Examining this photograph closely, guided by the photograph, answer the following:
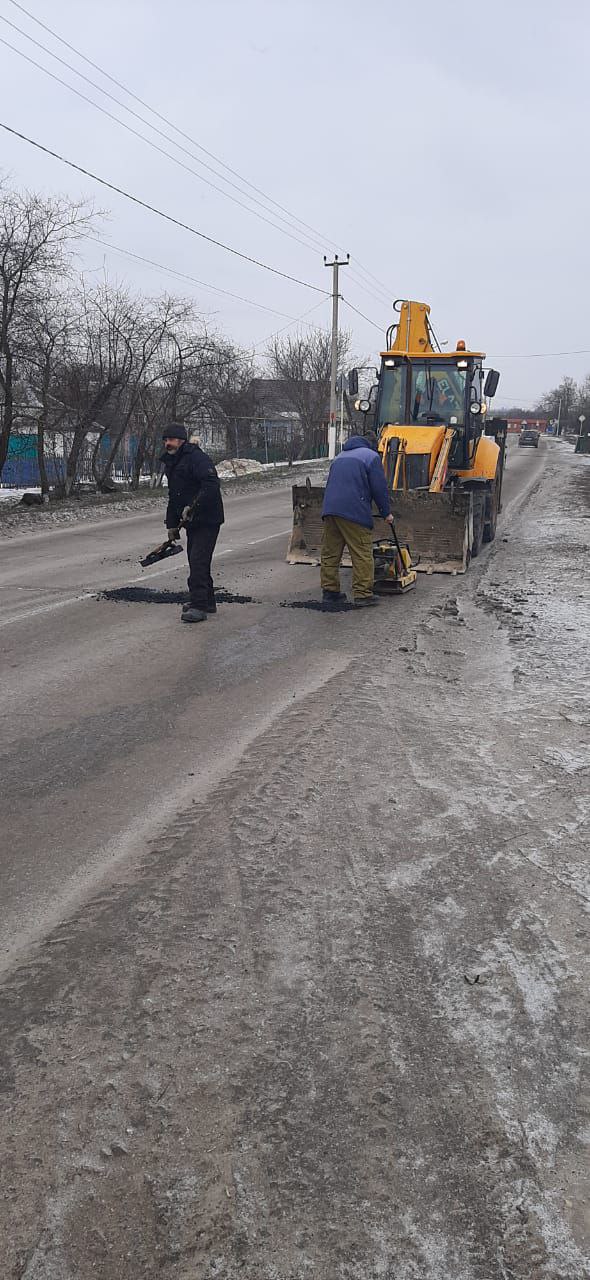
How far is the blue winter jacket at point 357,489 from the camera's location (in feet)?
28.1

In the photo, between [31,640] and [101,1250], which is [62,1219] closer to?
[101,1250]

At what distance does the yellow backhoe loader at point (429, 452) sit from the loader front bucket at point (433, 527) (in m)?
0.01

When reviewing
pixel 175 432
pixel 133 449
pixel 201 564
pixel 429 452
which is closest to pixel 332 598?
pixel 201 564

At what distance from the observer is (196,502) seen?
8.27 m

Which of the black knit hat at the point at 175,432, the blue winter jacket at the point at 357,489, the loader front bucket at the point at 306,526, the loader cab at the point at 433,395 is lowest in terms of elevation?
the loader front bucket at the point at 306,526

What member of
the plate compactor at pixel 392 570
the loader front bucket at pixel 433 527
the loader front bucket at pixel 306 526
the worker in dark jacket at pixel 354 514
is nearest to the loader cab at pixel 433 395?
the loader front bucket at pixel 433 527

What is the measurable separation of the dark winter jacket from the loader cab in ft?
15.2

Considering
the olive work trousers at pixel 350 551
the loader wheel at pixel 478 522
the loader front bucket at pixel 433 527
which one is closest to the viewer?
the olive work trousers at pixel 350 551

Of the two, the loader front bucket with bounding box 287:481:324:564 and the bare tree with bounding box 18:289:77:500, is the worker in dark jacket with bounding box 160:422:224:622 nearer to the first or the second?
the loader front bucket with bounding box 287:481:324:564


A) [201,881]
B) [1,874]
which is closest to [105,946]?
[201,881]

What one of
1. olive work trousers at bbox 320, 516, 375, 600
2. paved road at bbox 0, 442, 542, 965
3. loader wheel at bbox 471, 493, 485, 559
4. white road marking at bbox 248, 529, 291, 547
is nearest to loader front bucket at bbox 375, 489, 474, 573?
paved road at bbox 0, 442, 542, 965

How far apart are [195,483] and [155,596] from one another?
1366 millimetres

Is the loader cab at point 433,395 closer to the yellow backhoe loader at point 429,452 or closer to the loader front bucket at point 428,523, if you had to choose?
the yellow backhoe loader at point 429,452

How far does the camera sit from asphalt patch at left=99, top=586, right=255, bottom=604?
8.88 m
